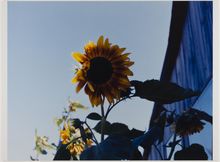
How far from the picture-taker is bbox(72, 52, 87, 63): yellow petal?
2.31ft

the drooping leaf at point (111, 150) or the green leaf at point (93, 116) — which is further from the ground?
the green leaf at point (93, 116)

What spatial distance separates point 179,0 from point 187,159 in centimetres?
81

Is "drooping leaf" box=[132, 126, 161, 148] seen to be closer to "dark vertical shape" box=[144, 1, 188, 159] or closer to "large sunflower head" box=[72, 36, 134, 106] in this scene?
"large sunflower head" box=[72, 36, 134, 106]

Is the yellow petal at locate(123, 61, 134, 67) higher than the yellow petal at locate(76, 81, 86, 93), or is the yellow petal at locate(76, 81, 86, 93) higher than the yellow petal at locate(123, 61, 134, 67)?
the yellow petal at locate(123, 61, 134, 67)

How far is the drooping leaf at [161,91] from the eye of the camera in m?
0.62

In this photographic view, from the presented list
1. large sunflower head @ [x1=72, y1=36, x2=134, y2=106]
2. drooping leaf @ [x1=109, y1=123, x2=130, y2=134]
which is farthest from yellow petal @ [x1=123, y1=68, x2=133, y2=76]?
drooping leaf @ [x1=109, y1=123, x2=130, y2=134]

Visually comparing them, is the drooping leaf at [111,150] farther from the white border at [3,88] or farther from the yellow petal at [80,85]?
the white border at [3,88]

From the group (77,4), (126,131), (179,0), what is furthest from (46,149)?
(179,0)

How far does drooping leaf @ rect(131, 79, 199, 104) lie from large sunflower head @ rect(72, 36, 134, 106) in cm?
3

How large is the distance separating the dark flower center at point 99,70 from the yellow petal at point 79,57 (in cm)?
2

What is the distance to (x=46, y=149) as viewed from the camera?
100 centimetres

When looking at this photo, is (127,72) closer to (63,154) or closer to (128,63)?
(128,63)
